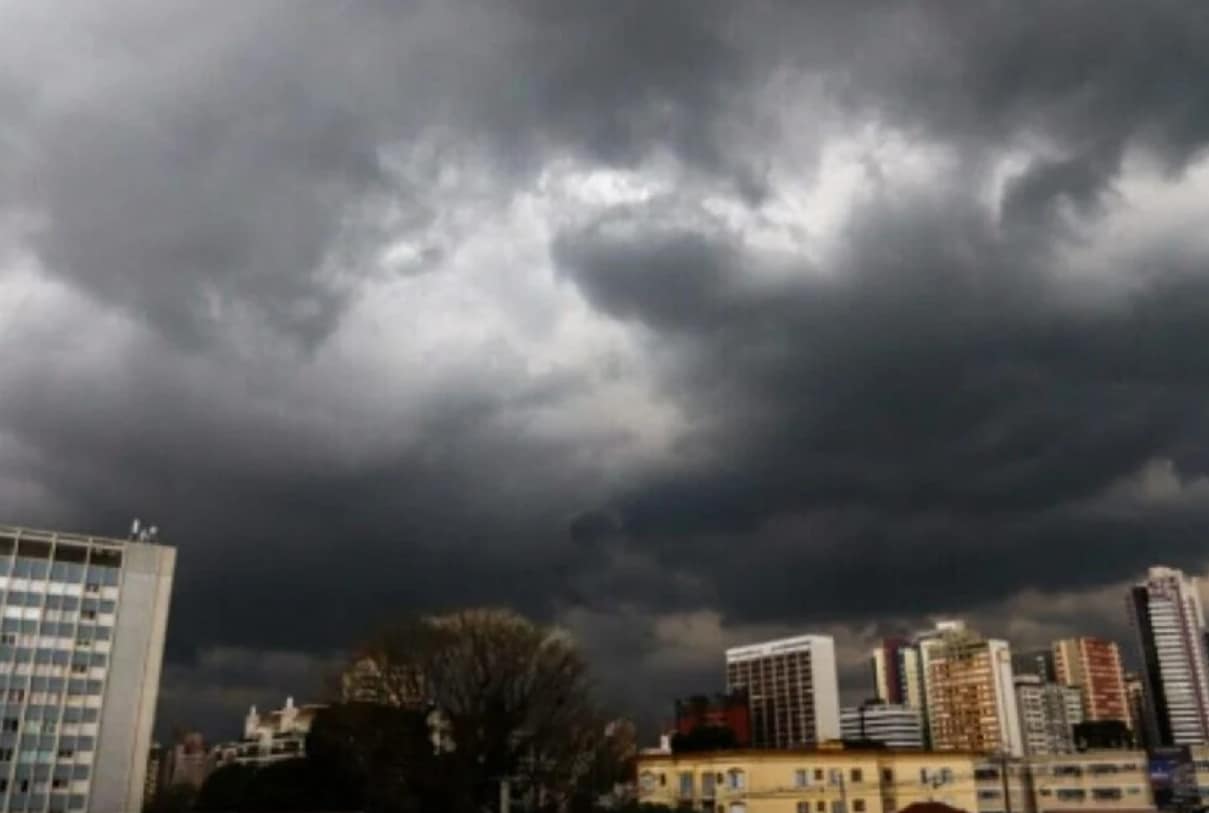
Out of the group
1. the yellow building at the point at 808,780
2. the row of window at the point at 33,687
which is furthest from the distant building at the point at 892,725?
the row of window at the point at 33,687

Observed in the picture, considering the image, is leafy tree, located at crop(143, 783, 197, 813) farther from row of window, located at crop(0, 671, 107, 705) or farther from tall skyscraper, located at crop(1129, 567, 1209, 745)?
tall skyscraper, located at crop(1129, 567, 1209, 745)

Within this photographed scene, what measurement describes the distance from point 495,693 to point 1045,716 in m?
152

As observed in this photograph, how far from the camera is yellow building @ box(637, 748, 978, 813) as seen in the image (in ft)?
272

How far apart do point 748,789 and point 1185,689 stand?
147 metres

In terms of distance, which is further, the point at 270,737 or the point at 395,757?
the point at 270,737

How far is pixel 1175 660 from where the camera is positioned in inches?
7584

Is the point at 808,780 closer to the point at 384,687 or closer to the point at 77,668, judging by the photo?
the point at 384,687

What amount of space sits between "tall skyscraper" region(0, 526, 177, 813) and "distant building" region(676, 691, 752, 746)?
72759 mm

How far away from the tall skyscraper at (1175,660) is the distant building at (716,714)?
95384 millimetres

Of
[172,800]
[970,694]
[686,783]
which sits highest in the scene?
[970,694]

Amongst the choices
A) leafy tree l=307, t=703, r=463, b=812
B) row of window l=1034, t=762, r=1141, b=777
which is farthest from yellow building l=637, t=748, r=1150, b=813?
leafy tree l=307, t=703, r=463, b=812

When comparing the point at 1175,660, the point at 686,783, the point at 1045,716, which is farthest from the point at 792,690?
the point at 686,783

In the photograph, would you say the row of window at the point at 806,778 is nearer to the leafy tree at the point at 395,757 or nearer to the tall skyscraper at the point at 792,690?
the leafy tree at the point at 395,757

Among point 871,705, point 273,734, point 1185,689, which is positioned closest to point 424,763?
point 273,734
